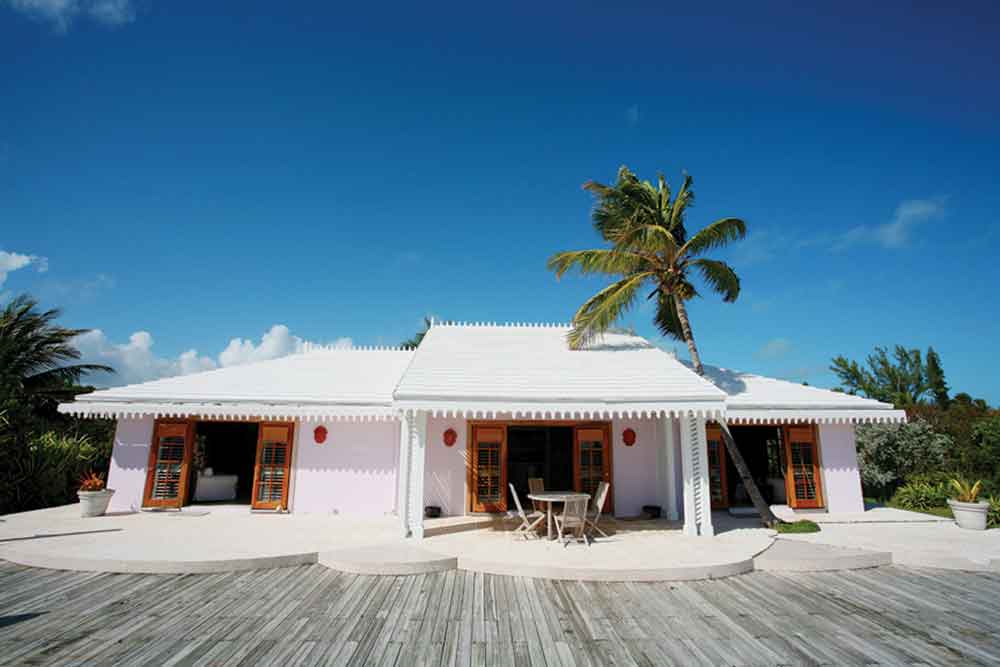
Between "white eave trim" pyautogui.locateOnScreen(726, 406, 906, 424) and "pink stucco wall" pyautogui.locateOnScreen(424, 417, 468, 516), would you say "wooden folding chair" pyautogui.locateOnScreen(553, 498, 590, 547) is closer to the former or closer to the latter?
"pink stucco wall" pyautogui.locateOnScreen(424, 417, 468, 516)

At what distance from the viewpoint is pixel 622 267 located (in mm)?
12133

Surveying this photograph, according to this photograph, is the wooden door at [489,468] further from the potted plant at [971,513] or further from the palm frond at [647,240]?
the potted plant at [971,513]

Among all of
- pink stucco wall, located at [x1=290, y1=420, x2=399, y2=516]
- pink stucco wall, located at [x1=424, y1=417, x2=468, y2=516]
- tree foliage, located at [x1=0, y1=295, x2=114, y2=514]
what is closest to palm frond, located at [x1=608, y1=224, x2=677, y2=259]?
pink stucco wall, located at [x1=424, y1=417, x2=468, y2=516]

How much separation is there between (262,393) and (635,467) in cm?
963

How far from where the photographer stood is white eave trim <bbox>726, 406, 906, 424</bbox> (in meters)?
11.5

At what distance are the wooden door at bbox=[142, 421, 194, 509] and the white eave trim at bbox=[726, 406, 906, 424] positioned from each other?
44.3 feet

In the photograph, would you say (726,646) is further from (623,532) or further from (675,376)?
(675,376)

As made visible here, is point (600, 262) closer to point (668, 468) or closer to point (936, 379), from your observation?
point (668, 468)

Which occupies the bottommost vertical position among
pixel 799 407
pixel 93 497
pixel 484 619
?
pixel 484 619

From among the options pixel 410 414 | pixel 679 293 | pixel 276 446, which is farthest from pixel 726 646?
pixel 276 446

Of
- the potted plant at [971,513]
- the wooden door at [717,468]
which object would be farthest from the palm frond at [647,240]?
the potted plant at [971,513]

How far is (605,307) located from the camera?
39.1 ft

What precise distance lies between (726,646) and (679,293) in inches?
343

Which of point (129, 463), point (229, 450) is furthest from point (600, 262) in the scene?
point (229, 450)
